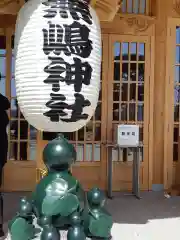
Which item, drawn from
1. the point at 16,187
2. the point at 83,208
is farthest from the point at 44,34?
the point at 16,187

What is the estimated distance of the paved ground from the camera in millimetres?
4617

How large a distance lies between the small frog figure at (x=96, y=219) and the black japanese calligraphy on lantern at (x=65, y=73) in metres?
0.89

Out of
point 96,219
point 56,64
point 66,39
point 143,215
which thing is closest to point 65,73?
point 56,64

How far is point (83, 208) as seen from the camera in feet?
10.3

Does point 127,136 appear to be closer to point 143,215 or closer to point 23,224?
point 143,215

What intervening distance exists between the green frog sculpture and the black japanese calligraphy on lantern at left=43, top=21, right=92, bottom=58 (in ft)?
2.40

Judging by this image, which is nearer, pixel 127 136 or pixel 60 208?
pixel 60 208

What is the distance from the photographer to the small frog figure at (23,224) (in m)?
2.94

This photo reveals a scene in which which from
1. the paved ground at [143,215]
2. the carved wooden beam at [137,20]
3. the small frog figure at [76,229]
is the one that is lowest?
the paved ground at [143,215]

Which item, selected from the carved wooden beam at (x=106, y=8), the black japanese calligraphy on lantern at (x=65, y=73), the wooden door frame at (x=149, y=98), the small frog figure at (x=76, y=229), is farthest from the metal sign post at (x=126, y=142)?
the small frog figure at (x=76, y=229)

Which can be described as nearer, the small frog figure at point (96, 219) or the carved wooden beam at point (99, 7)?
the small frog figure at point (96, 219)

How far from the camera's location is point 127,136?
20.5 ft

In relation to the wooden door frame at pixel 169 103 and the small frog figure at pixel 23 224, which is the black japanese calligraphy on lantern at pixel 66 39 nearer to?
the small frog figure at pixel 23 224

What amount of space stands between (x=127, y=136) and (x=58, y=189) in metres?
3.31
